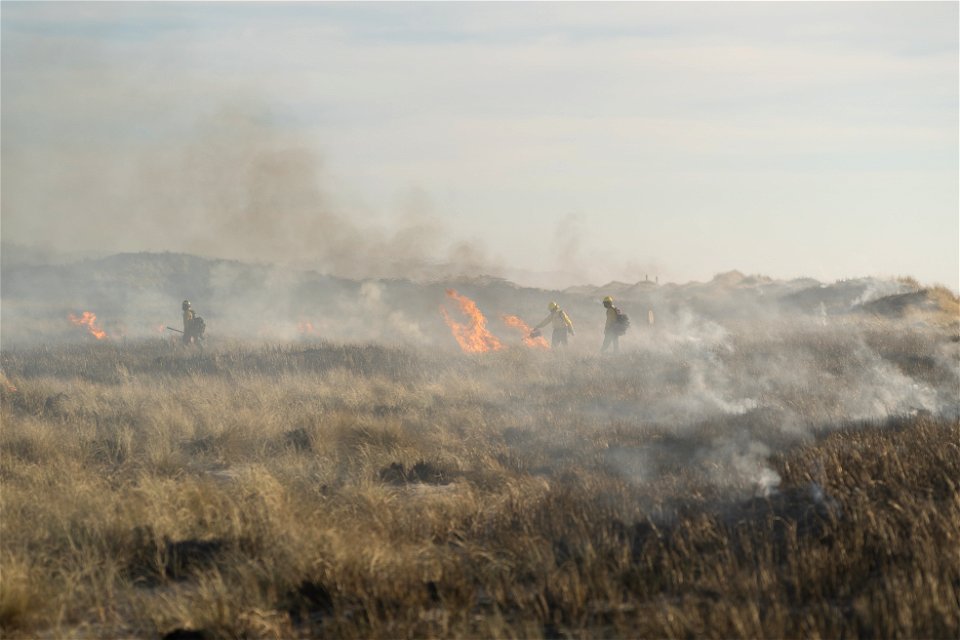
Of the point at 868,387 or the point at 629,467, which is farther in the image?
the point at 868,387

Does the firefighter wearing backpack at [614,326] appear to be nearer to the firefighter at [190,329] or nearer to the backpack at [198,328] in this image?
the backpack at [198,328]

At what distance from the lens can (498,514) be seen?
6.56 m

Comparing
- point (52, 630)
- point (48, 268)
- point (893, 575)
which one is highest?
point (48, 268)

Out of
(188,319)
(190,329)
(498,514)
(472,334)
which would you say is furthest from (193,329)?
(498,514)

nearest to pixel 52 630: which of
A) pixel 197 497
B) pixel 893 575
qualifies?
pixel 197 497

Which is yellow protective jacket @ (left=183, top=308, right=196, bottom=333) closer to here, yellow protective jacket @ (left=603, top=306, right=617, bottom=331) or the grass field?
the grass field

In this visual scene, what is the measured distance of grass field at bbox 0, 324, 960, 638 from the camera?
15.3ft

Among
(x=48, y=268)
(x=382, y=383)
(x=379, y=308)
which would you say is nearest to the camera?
(x=382, y=383)

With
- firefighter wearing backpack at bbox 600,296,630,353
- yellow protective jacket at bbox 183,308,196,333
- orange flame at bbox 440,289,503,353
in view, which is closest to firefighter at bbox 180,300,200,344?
yellow protective jacket at bbox 183,308,196,333

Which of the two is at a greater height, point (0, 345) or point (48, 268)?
point (48, 268)

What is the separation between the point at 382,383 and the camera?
15.6 metres

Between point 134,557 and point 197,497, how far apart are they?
3.21 ft

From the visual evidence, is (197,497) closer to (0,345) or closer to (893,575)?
A: (893,575)

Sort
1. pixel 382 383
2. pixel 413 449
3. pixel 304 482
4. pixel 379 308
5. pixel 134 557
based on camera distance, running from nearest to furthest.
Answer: pixel 134 557 < pixel 304 482 < pixel 413 449 < pixel 382 383 < pixel 379 308
